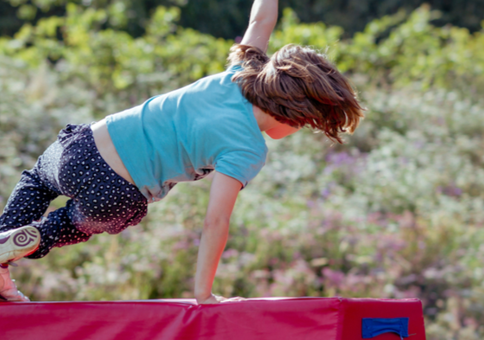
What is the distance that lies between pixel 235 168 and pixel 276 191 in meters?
2.84

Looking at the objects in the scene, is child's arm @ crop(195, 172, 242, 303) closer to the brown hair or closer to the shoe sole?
the brown hair

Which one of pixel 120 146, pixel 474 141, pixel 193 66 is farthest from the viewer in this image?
pixel 193 66

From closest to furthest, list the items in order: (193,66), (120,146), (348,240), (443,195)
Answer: (120,146)
(348,240)
(443,195)
(193,66)

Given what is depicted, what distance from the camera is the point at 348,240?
3477 mm

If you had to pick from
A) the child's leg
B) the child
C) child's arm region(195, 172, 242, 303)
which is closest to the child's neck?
the child

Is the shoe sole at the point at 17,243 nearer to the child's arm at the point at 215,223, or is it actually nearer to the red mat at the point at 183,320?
the red mat at the point at 183,320

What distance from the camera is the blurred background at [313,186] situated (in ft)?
10.4

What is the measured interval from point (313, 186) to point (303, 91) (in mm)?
2801

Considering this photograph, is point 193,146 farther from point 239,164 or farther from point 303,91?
point 303,91

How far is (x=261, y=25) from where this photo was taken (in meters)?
1.95

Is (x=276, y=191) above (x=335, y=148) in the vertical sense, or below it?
below

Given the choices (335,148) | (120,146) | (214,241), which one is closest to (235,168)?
(214,241)

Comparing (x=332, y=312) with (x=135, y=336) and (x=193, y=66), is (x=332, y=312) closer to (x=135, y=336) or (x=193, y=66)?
(x=135, y=336)

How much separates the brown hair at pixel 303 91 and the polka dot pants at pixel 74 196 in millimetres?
533
